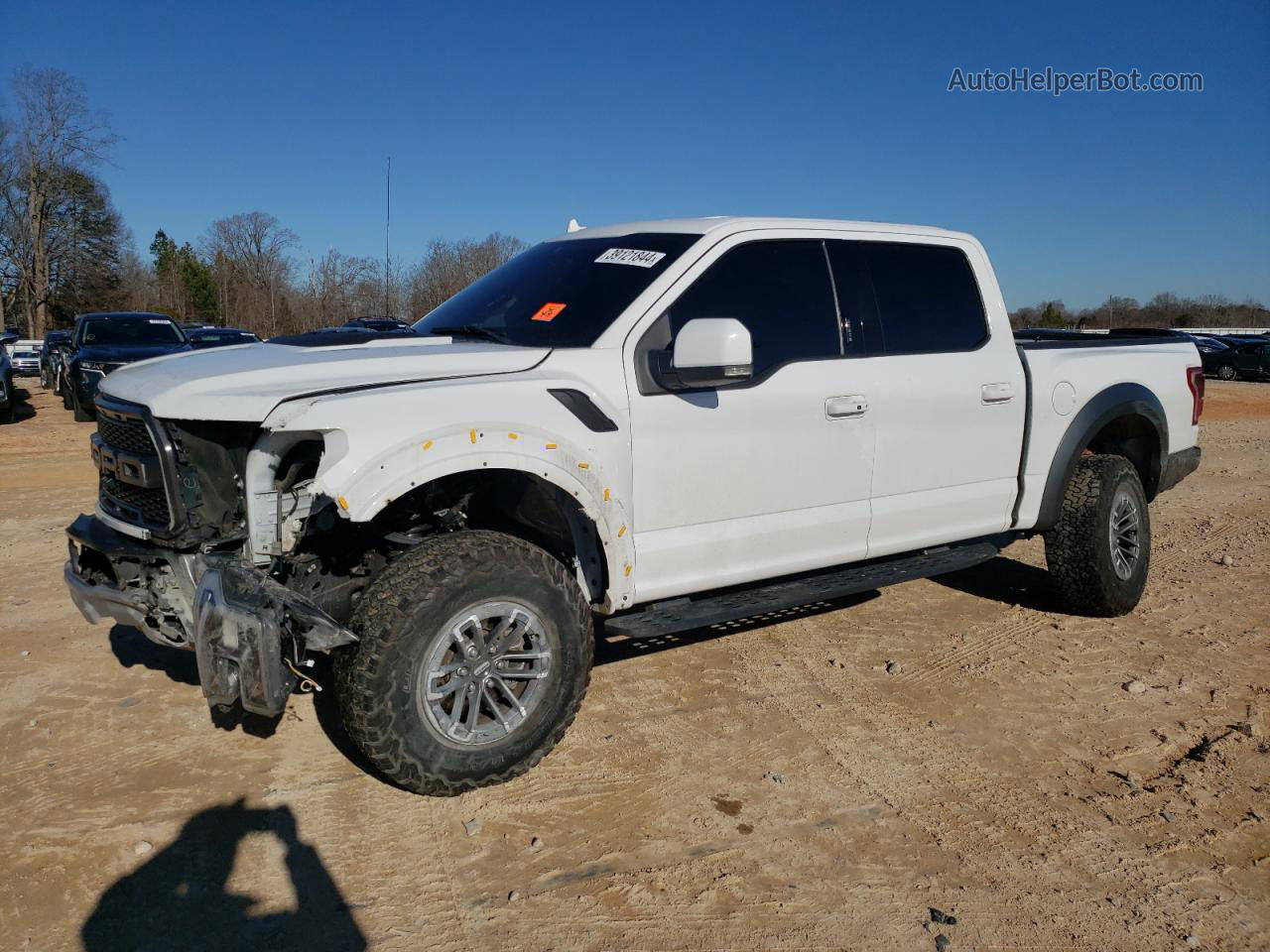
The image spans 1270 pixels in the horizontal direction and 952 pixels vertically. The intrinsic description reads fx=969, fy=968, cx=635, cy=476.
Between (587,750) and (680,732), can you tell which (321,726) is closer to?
(587,750)

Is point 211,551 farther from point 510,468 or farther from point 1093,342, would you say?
point 1093,342

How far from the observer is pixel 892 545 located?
4.70 m

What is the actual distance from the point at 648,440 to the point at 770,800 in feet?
4.68

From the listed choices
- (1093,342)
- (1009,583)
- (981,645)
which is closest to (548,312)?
(981,645)

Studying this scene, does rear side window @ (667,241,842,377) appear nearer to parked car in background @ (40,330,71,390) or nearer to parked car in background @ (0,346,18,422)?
parked car in background @ (0,346,18,422)

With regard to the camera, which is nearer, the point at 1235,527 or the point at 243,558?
the point at 243,558

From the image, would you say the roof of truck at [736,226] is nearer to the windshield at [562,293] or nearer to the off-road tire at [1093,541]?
the windshield at [562,293]

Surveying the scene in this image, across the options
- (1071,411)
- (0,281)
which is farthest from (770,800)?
(0,281)

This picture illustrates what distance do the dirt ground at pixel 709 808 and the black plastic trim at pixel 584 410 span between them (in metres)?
1.34

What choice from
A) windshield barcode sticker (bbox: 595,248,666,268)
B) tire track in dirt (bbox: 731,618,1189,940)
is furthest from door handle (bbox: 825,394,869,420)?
tire track in dirt (bbox: 731,618,1189,940)

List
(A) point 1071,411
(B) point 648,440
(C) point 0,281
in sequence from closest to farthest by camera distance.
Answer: (B) point 648,440 → (A) point 1071,411 → (C) point 0,281

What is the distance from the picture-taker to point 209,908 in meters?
2.88

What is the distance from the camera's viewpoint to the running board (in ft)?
12.8

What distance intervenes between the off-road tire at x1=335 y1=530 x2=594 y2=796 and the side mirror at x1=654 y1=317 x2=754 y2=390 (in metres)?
0.90
